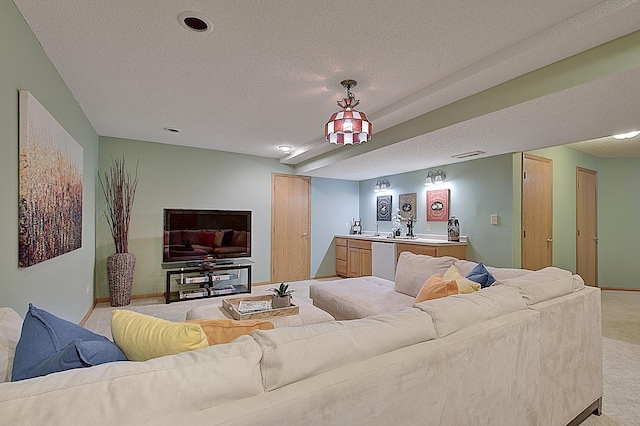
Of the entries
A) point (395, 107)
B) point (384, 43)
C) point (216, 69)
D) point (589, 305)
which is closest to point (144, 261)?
point (216, 69)

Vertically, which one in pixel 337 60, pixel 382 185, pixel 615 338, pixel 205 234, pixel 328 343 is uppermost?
pixel 337 60

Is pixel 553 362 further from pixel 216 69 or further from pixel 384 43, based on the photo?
pixel 216 69

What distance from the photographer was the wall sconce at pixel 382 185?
6.24m

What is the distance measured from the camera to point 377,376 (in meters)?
1.04

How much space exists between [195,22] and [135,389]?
2018 mm

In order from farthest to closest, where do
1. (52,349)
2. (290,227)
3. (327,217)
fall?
(327,217) → (290,227) → (52,349)

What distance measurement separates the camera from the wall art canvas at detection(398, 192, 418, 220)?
18.8 ft

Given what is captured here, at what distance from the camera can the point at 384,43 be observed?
2154 millimetres

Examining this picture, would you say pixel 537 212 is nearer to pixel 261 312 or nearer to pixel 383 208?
pixel 383 208

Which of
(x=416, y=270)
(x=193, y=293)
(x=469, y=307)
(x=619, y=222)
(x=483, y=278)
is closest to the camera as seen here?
(x=469, y=307)

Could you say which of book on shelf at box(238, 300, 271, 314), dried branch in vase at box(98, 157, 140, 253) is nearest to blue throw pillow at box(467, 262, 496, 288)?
book on shelf at box(238, 300, 271, 314)

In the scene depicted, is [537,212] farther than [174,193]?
No

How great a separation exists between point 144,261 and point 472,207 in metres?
4.98

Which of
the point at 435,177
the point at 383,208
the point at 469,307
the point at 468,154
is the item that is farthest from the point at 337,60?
the point at 383,208
